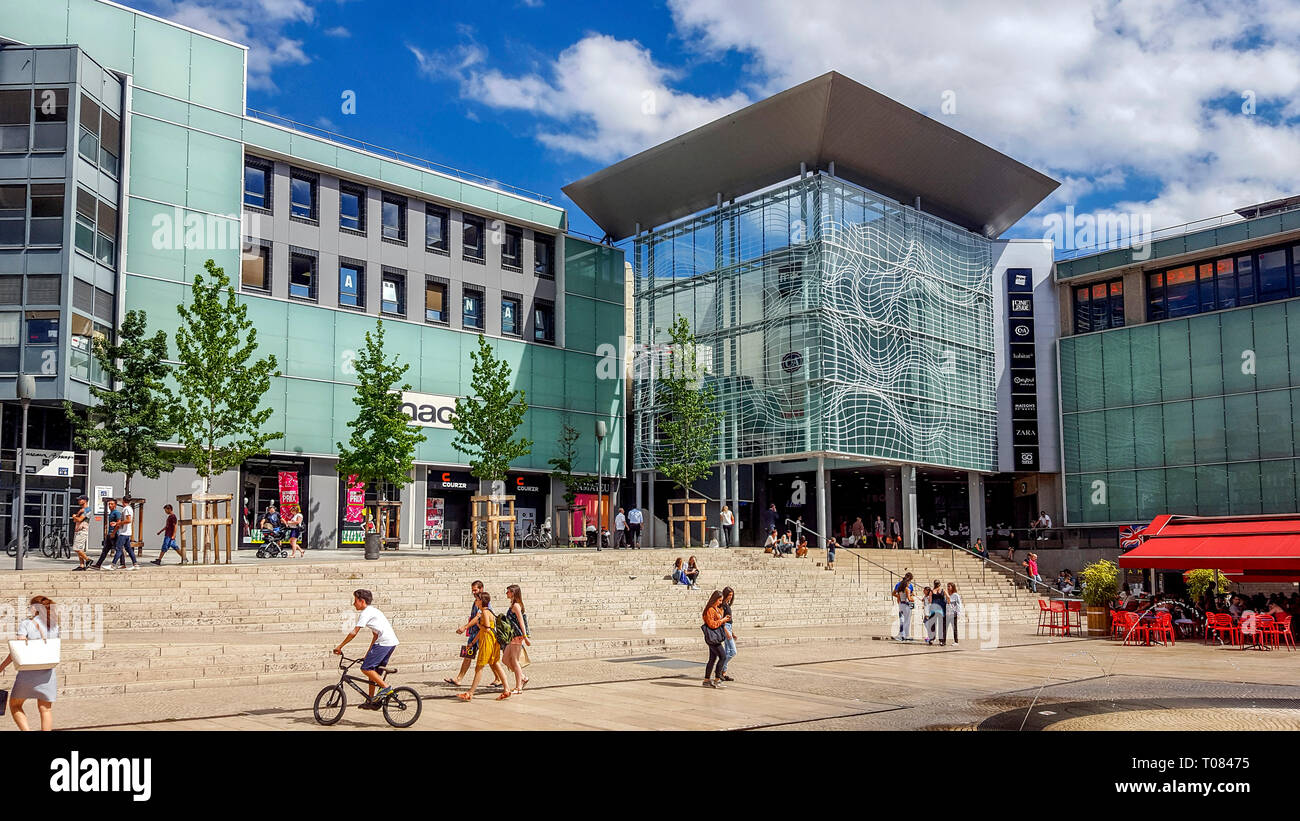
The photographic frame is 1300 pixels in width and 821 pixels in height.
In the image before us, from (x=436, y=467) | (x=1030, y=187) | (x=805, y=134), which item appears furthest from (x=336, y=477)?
(x=1030, y=187)

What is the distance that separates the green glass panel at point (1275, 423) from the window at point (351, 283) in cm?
3618

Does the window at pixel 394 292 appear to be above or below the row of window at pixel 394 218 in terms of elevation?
below

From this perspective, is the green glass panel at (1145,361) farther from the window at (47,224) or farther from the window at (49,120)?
the window at (49,120)

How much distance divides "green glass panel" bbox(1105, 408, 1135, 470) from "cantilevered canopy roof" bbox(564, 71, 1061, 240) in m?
10.9

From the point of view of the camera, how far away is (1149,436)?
4725cm

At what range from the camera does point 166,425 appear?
93.6ft

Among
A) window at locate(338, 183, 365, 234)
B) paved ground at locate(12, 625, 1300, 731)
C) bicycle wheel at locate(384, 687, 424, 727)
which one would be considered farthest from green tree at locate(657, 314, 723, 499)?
bicycle wheel at locate(384, 687, 424, 727)

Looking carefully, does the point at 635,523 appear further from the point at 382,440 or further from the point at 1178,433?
the point at 1178,433

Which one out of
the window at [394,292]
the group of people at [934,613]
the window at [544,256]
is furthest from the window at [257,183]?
the group of people at [934,613]

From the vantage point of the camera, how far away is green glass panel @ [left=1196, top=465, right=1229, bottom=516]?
1751 inches

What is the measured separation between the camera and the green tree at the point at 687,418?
140ft

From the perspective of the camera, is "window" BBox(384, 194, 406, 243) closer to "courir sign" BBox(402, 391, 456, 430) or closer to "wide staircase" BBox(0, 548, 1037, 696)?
"courir sign" BBox(402, 391, 456, 430)

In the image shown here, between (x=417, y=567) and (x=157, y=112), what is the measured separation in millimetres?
19934

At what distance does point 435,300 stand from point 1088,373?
29816mm
